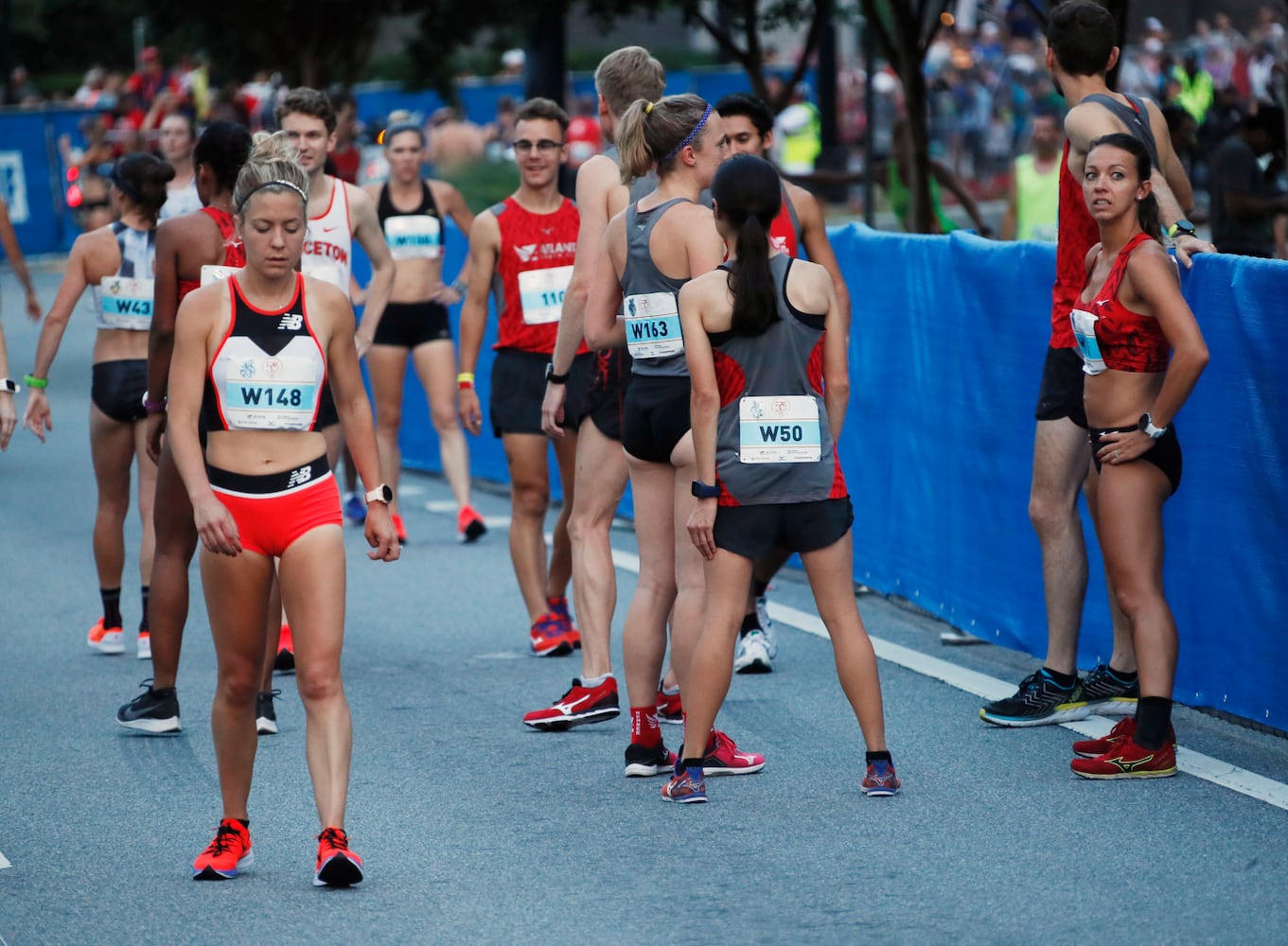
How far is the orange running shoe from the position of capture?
342 inches

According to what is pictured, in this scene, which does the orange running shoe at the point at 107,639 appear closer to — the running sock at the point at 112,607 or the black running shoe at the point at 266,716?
the running sock at the point at 112,607

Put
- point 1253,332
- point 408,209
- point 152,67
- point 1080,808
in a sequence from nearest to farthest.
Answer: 1. point 1080,808
2. point 1253,332
3. point 408,209
4. point 152,67

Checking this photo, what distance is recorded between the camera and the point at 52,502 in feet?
41.8

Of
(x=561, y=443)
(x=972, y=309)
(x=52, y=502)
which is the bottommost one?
(x=52, y=502)

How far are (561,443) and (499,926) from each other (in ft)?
11.4

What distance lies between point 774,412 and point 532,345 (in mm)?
2902

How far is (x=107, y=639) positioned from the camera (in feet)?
28.5

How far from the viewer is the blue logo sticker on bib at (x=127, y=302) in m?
8.27

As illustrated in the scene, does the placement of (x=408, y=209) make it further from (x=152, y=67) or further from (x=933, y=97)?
(x=152, y=67)

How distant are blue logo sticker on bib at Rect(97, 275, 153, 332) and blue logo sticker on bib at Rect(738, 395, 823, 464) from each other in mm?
3295

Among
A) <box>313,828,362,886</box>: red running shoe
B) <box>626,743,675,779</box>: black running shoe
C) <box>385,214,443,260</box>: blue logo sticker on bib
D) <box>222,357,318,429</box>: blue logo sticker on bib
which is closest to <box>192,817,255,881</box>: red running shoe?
<box>313,828,362,886</box>: red running shoe

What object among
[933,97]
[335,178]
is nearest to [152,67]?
→ [933,97]

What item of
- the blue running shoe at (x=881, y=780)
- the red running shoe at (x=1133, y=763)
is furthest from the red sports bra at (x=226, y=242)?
the red running shoe at (x=1133, y=763)

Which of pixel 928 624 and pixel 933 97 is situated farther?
pixel 933 97
